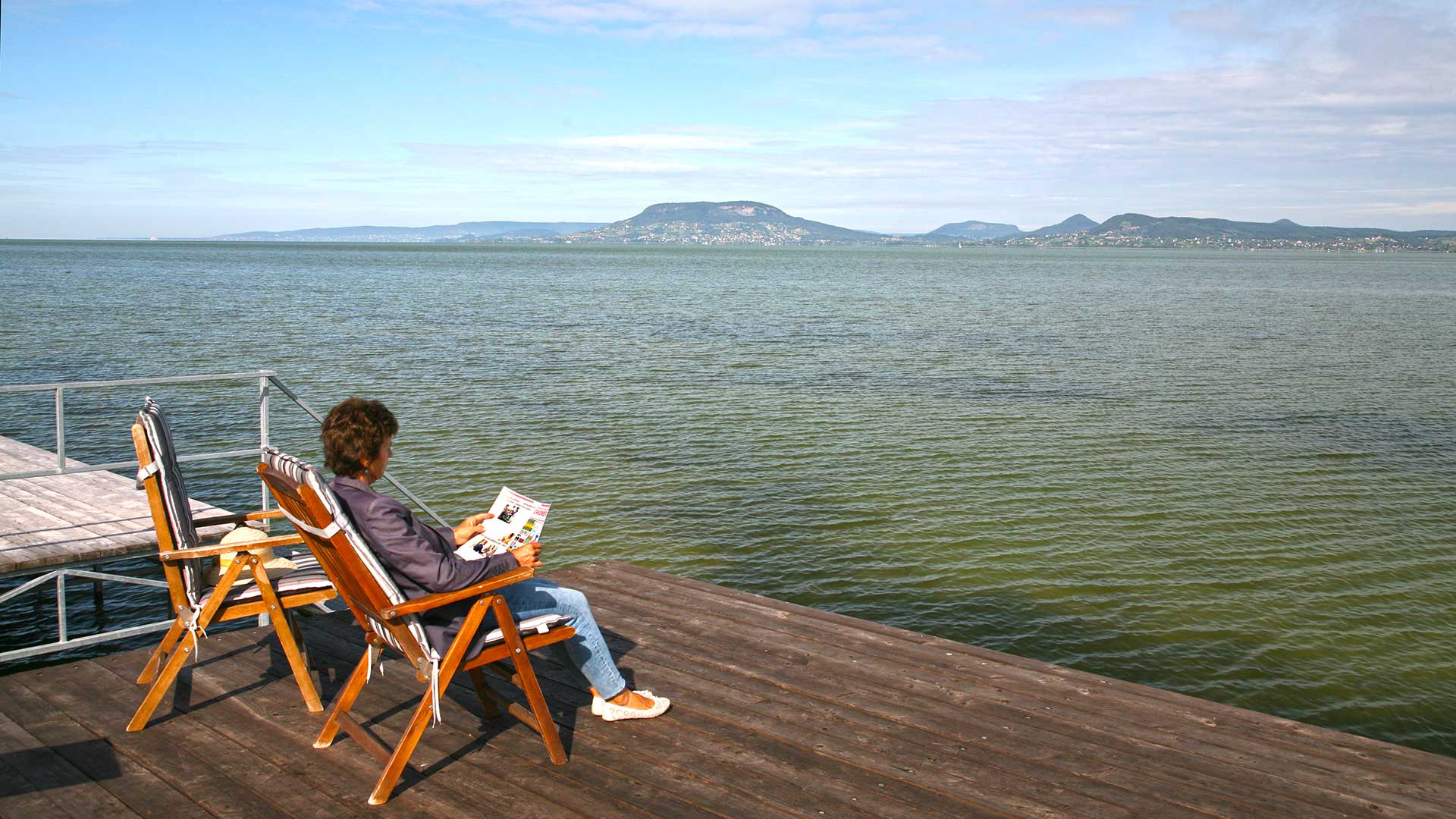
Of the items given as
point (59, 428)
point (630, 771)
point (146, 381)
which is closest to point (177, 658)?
point (630, 771)

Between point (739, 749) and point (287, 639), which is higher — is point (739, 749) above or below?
below

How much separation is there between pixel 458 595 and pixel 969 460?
12905mm

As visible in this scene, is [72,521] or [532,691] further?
[72,521]

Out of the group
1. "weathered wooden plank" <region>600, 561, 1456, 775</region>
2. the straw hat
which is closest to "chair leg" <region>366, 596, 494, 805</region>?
the straw hat

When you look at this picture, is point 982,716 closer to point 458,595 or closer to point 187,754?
point 458,595

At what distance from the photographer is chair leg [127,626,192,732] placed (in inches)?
185

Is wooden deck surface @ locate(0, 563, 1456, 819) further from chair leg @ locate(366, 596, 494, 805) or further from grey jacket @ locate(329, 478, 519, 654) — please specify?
grey jacket @ locate(329, 478, 519, 654)

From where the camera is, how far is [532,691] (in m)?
4.38

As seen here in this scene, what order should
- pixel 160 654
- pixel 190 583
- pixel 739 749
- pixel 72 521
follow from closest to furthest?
pixel 739 749, pixel 190 583, pixel 160 654, pixel 72 521

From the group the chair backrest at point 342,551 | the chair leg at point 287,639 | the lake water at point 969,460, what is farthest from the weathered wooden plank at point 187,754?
the lake water at point 969,460

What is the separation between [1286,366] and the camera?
1134 inches

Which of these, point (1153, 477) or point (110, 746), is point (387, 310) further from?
point (110, 746)

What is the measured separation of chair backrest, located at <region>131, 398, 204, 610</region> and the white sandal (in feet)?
6.61

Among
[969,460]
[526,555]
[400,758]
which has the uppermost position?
[526,555]
